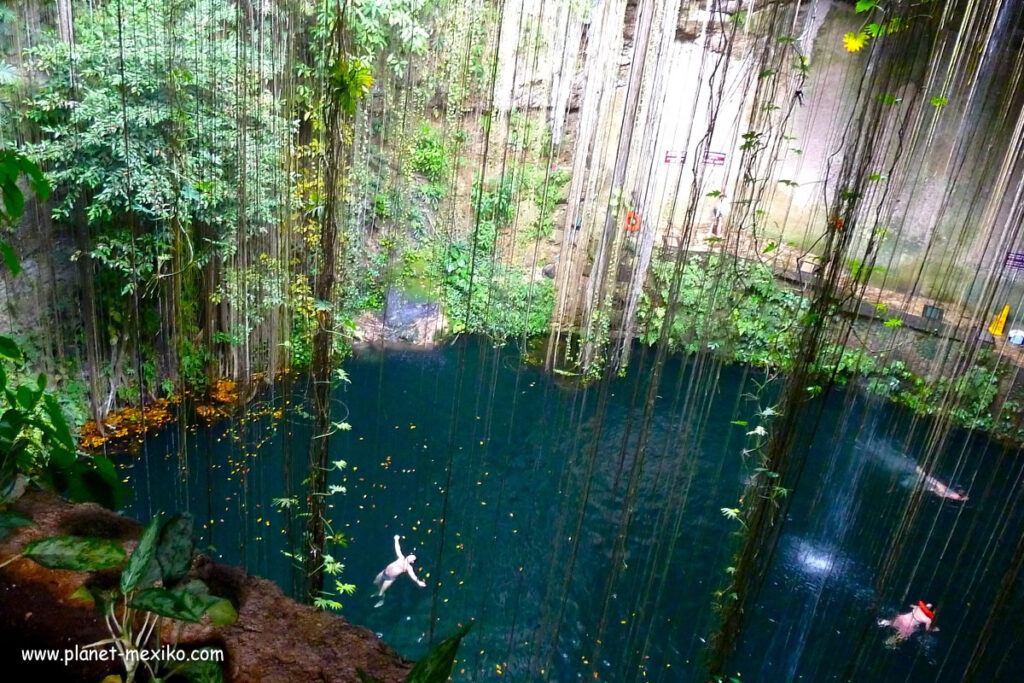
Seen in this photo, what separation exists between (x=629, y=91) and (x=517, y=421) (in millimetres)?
2972

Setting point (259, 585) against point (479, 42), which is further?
point (479, 42)

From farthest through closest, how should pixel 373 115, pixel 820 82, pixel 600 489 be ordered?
pixel 373 115 → pixel 820 82 → pixel 600 489

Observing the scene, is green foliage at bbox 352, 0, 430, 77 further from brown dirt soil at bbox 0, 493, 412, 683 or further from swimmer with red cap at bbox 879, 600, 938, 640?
swimmer with red cap at bbox 879, 600, 938, 640

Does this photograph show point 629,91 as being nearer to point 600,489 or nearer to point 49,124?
point 600,489

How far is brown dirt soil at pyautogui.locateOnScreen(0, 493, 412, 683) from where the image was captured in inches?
28.0

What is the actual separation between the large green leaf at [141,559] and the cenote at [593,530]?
1702mm

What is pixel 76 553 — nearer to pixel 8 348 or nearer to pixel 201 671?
pixel 201 671

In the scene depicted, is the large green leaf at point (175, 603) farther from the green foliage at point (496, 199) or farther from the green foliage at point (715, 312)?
the green foliage at point (496, 199)

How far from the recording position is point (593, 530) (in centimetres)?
411

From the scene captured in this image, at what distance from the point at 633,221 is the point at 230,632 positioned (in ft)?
15.5

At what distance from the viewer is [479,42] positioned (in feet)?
17.0

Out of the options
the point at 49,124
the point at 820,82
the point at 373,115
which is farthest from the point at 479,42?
the point at 49,124

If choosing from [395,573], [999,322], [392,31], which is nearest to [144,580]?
[395,573]

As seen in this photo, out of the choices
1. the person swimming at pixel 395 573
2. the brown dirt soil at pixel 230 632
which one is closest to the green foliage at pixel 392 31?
the person swimming at pixel 395 573
